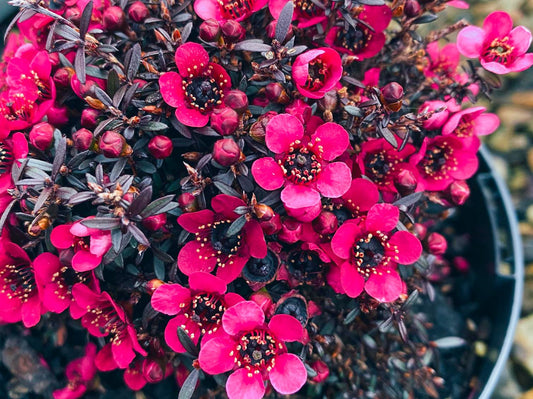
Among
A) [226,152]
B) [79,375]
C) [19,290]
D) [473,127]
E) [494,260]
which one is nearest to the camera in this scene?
[226,152]

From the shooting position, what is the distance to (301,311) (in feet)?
3.62

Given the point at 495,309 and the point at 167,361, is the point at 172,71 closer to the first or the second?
the point at 167,361

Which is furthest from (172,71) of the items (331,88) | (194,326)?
(194,326)

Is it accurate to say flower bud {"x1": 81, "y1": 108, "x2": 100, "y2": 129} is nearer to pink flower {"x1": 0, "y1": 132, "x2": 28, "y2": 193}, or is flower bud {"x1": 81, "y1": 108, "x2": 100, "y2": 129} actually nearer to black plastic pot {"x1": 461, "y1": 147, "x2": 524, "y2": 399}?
pink flower {"x1": 0, "y1": 132, "x2": 28, "y2": 193}

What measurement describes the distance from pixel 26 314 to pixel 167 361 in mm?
383

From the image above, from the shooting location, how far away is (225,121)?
3.14 feet

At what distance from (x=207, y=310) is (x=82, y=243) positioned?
1.07ft

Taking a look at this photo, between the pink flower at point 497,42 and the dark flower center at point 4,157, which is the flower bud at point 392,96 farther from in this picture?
the dark flower center at point 4,157

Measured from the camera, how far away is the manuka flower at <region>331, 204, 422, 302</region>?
1.01m

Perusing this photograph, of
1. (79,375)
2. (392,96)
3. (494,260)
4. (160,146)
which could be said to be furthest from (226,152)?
(494,260)

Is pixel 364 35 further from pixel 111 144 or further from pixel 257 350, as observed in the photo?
pixel 257 350

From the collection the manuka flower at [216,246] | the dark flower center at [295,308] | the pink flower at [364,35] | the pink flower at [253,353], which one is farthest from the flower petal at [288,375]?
the pink flower at [364,35]

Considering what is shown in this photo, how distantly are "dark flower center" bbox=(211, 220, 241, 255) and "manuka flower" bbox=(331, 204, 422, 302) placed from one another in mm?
225

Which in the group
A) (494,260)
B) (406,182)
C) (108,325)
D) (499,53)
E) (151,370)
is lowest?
(494,260)
